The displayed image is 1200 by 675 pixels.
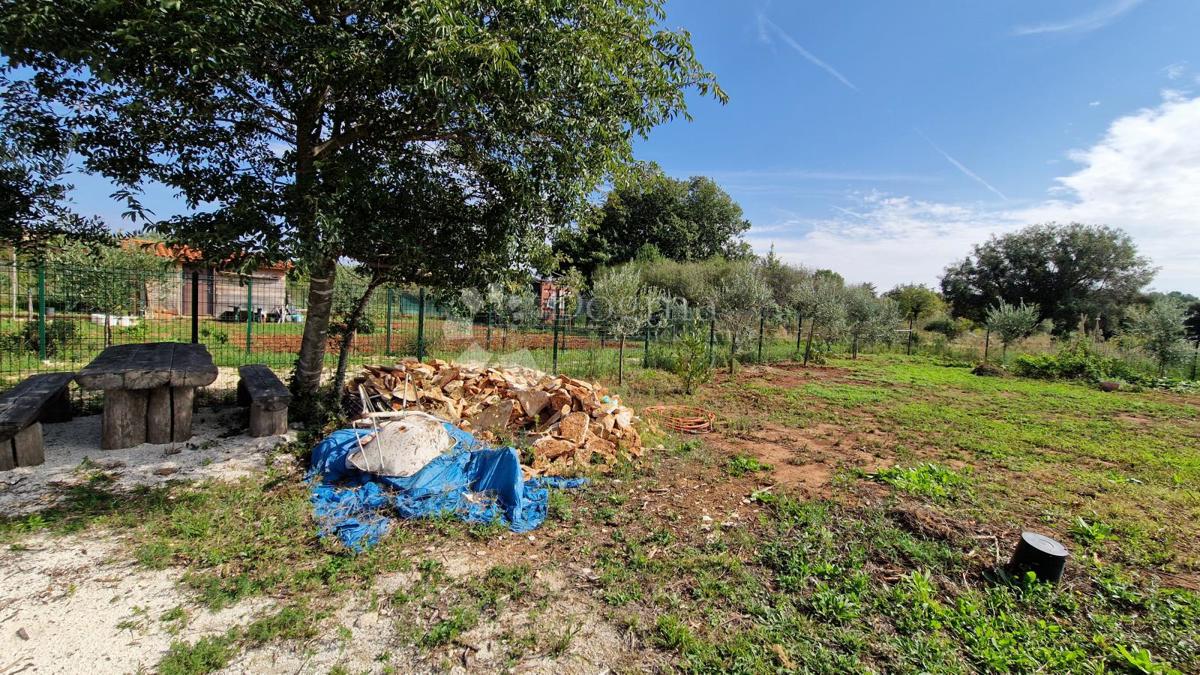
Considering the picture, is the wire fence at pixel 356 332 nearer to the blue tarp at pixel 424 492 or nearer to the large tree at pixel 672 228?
the blue tarp at pixel 424 492

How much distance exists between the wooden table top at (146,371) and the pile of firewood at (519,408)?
1426 millimetres

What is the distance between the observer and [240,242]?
11.3 feet

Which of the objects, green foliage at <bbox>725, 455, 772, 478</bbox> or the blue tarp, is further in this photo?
green foliage at <bbox>725, 455, 772, 478</bbox>

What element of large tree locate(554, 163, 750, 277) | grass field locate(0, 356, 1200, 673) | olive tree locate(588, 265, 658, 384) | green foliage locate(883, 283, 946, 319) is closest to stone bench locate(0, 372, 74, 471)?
grass field locate(0, 356, 1200, 673)

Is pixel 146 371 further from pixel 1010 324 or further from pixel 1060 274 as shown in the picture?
pixel 1060 274

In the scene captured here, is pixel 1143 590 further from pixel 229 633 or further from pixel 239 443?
pixel 239 443

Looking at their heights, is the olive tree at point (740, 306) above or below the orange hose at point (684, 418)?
above

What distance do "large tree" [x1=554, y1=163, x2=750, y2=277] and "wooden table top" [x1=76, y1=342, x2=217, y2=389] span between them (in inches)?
953

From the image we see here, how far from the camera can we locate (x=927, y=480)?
4660 mm

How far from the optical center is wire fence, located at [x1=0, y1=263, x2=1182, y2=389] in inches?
336

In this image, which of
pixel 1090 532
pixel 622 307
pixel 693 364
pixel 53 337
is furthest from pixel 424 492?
pixel 53 337

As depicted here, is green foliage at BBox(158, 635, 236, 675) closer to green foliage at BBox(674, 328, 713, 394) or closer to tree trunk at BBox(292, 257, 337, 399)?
tree trunk at BBox(292, 257, 337, 399)

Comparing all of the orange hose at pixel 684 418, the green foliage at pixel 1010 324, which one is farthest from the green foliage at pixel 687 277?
the orange hose at pixel 684 418

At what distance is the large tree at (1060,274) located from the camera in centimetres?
2730
